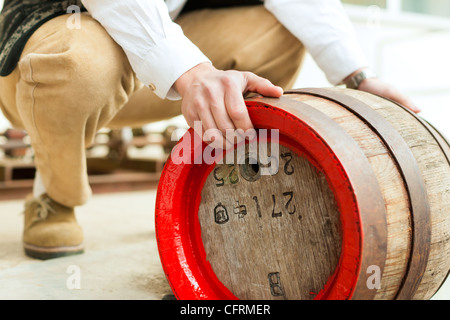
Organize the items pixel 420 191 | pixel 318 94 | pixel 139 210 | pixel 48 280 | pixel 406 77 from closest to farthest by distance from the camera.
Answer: pixel 420 191 < pixel 318 94 < pixel 48 280 < pixel 139 210 < pixel 406 77

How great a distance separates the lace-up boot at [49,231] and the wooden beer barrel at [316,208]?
672mm

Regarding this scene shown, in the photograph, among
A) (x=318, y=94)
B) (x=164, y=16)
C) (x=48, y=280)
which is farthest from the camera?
(x=48, y=280)

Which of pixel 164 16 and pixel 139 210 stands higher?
pixel 164 16

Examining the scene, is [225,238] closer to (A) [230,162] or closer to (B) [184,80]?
(A) [230,162]

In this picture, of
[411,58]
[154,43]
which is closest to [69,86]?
[154,43]

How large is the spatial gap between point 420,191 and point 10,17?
1159 mm

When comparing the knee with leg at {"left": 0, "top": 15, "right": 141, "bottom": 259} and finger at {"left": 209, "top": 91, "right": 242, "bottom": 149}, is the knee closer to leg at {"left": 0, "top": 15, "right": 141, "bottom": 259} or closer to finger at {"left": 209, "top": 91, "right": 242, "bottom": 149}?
leg at {"left": 0, "top": 15, "right": 141, "bottom": 259}

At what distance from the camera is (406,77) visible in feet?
13.0

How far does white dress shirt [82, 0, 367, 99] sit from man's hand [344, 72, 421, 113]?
0.08 m

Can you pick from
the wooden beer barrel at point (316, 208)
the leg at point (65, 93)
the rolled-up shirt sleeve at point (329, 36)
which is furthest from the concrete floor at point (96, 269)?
the rolled-up shirt sleeve at point (329, 36)

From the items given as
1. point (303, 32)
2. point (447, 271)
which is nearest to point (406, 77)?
point (303, 32)

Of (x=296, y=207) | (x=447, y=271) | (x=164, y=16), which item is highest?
(x=164, y=16)

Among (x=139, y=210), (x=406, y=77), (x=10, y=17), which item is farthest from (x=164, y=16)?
(x=406, y=77)

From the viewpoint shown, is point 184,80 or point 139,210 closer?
point 184,80
